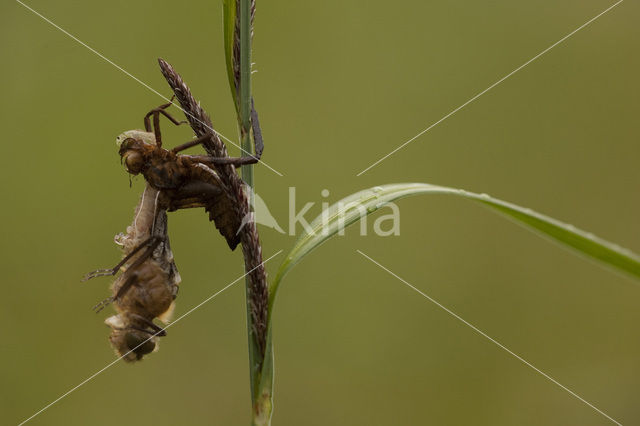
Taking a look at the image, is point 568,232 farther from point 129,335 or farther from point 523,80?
point 523,80

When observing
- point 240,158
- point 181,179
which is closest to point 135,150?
point 181,179

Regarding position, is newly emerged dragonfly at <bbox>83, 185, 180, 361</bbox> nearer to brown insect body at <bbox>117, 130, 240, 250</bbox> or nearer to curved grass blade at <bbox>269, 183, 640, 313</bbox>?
brown insect body at <bbox>117, 130, 240, 250</bbox>

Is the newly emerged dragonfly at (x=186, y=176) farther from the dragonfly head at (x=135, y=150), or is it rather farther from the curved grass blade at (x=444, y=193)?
the curved grass blade at (x=444, y=193)

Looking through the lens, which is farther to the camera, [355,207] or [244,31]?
[355,207]

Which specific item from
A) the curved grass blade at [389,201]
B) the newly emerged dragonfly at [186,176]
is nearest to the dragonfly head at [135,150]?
the newly emerged dragonfly at [186,176]

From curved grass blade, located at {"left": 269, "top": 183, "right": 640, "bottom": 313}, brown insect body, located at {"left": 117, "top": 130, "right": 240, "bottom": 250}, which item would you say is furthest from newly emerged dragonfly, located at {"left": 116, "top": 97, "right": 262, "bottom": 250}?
curved grass blade, located at {"left": 269, "top": 183, "right": 640, "bottom": 313}

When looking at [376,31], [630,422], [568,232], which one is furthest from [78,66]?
[630,422]
